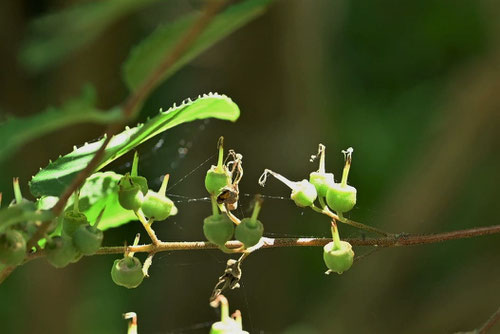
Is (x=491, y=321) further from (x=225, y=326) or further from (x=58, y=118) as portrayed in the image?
(x=58, y=118)

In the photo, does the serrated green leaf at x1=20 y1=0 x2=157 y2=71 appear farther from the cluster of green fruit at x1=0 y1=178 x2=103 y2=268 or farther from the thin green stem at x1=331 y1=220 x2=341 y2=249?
the thin green stem at x1=331 y1=220 x2=341 y2=249

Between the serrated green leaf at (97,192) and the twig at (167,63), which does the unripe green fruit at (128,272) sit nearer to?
the serrated green leaf at (97,192)

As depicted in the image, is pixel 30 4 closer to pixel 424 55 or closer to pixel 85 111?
pixel 424 55

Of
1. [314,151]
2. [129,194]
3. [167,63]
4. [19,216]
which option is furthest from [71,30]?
[314,151]

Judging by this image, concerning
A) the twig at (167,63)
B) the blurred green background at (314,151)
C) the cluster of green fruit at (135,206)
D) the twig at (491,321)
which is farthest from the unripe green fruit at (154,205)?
the blurred green background at (314,151)

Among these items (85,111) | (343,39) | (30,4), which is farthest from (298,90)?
(85,111)

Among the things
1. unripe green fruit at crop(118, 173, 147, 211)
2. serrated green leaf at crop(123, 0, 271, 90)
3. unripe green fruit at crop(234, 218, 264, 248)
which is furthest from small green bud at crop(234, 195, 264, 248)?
serrated green leaf at crop(123, 0, 271, 90)
